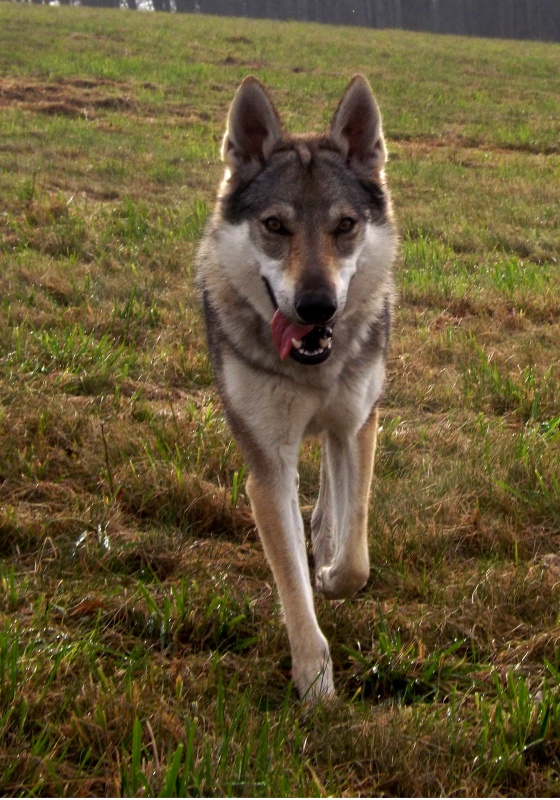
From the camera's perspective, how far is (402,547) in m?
3.51

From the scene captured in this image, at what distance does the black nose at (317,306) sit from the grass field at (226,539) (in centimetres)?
99

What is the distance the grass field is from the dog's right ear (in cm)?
130

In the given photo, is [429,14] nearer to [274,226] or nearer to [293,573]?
[274,226]

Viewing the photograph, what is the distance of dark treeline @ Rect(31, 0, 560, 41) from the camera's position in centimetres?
4353

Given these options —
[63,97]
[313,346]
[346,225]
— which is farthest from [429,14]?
[313,346]

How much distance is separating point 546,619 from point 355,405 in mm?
985

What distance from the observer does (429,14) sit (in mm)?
45188

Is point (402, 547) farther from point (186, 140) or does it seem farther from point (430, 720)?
point (186, 140)

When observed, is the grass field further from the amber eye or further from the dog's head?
the amber eye

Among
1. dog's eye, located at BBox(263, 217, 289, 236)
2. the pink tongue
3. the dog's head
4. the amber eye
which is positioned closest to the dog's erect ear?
the dog's head

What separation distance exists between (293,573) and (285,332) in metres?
0.82

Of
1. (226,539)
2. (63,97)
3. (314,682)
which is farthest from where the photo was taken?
(63,97)

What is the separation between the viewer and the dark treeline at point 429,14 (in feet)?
143

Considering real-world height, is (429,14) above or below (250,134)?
below
